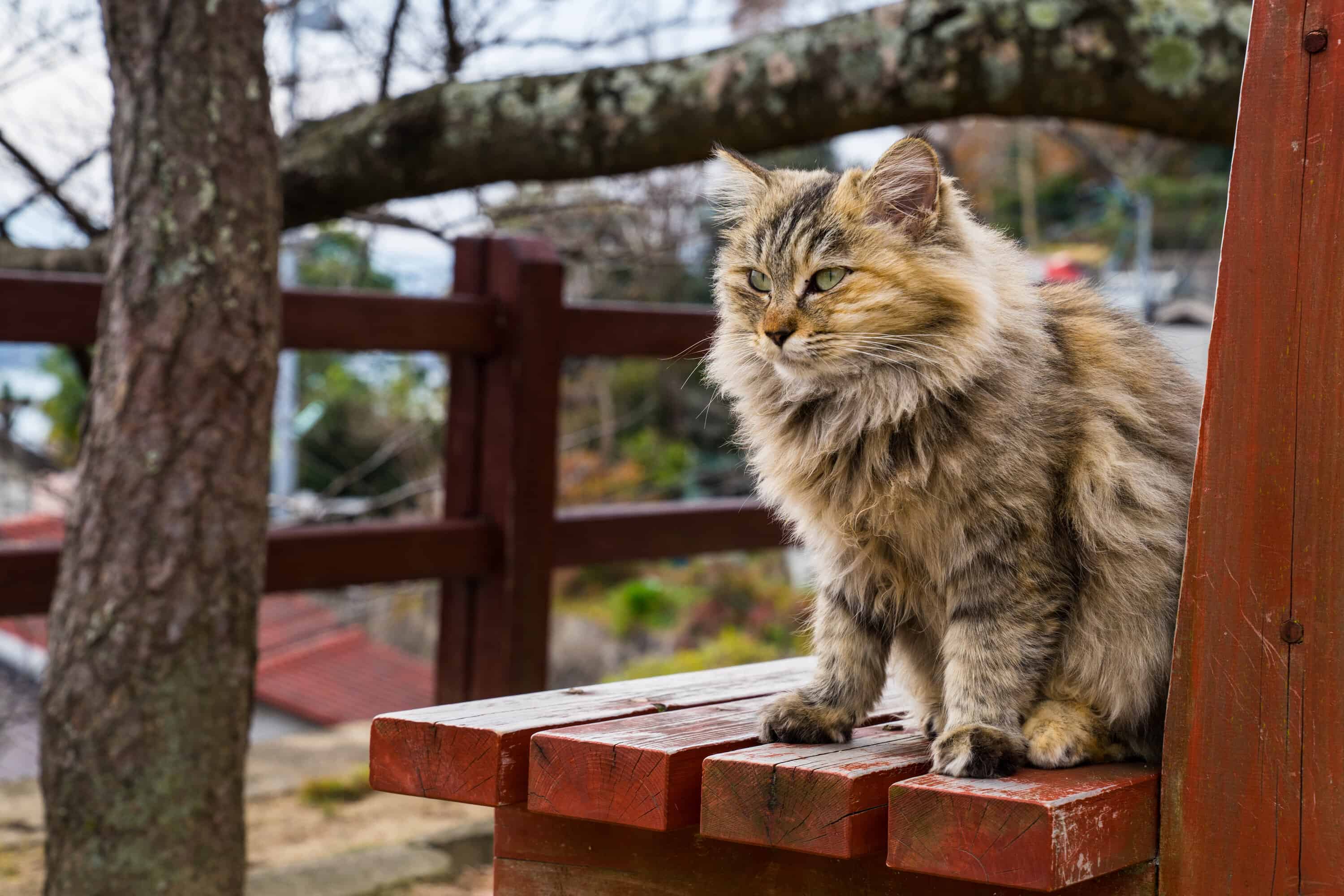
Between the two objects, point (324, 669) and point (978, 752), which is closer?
point (978, 752)

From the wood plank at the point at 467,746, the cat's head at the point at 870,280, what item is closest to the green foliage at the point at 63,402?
the wood plank at the point at 467,746

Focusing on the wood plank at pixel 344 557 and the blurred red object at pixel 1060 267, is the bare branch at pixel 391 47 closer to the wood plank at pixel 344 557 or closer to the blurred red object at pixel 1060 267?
the wood plank at pixel 344 557

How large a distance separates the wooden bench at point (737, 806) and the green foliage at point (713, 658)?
4.15 meters

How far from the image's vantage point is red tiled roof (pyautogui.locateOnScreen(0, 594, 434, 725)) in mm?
6195

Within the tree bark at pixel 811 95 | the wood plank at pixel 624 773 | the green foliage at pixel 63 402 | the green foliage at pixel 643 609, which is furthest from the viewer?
the green foliage at pixel 643 609

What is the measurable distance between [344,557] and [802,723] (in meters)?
1.93

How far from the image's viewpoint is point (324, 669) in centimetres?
681

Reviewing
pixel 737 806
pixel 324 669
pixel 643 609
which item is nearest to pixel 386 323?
pixel 737 806

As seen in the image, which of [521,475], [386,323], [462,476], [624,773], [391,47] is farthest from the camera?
[391,47]

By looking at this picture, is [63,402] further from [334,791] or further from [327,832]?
[327,832]

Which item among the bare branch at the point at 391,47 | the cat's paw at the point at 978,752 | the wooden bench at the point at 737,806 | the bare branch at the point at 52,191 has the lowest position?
the wooden bench at the point at 737,806

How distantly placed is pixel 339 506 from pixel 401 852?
64.3 inches

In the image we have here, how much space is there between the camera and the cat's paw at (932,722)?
1878 millimetres

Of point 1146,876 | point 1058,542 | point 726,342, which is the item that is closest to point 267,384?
point 726,342
